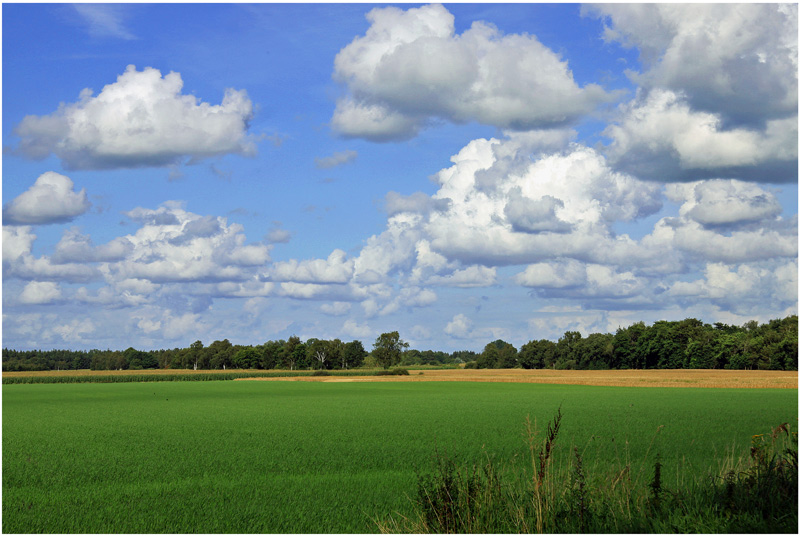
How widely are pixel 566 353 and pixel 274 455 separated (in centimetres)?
15346

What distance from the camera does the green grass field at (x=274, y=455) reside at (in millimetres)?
13031

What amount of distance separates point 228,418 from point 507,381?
7281cm

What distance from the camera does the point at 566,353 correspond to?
166250 millimetres

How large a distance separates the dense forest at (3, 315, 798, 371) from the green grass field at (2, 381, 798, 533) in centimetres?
8924

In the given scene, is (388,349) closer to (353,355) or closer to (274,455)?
(353,355)

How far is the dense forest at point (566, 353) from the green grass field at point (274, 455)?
89244 mm

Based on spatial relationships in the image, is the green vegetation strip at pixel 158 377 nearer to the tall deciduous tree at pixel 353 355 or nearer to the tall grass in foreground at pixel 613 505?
the tall deciduous tree at pixel 353 355

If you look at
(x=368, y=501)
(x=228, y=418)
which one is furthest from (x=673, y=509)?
(x=228, y=418)

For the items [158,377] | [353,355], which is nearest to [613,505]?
[158,377]

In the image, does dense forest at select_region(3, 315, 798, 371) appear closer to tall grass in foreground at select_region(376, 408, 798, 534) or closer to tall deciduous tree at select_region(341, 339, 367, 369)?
tall deciduous tree at select_region(341, 339, 367, 369)

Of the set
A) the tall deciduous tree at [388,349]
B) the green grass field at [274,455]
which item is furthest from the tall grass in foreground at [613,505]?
the tall deciduous tree at [388,349]

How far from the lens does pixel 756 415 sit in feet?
121

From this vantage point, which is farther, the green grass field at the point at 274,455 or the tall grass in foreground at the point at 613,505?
the green grass field at the point at 274,455

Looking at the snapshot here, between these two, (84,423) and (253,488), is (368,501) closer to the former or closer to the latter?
(253,488)
